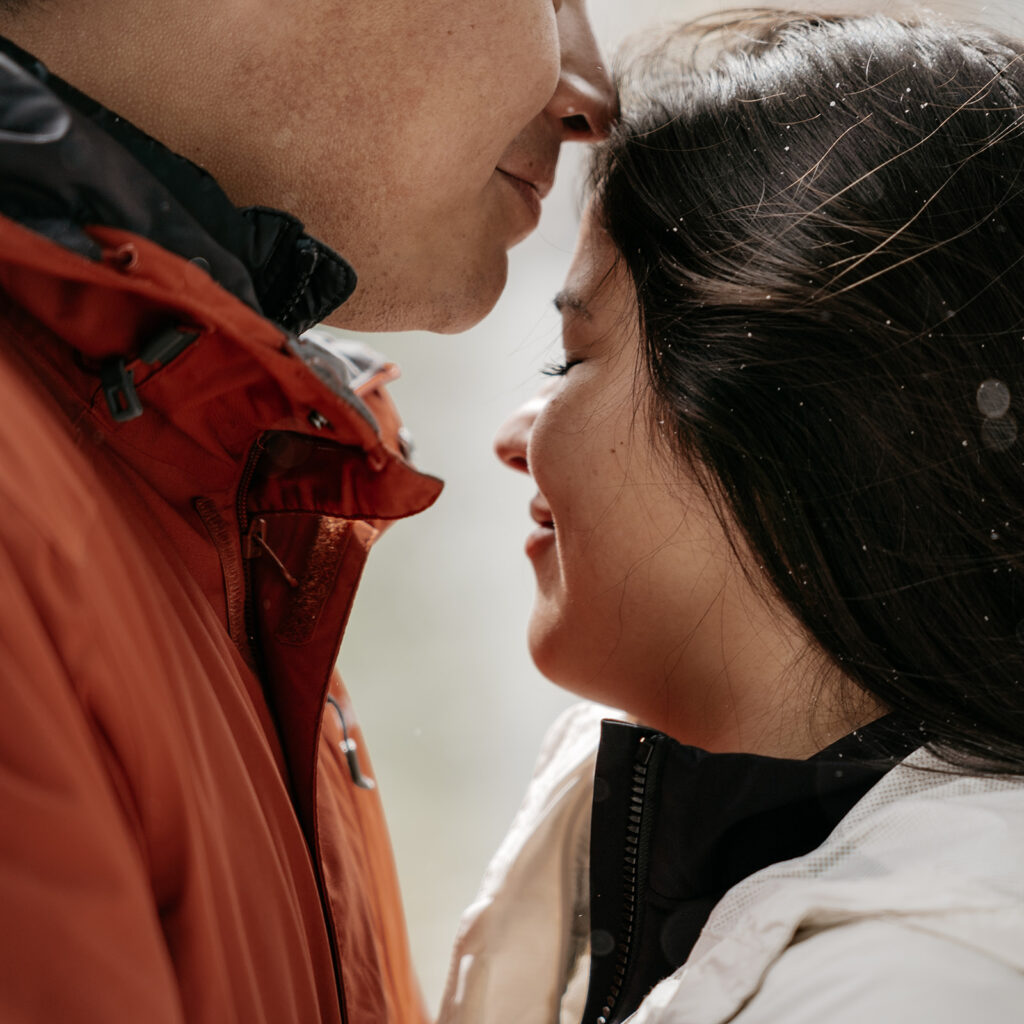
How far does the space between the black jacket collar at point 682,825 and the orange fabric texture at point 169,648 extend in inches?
8.3

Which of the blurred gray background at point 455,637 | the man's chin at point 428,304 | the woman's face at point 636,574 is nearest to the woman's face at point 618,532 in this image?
the woman's face at point 636,574

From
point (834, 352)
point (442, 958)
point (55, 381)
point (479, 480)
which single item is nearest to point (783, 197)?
point (834, 352)

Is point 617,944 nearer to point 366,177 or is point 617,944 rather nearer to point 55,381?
point 55,381

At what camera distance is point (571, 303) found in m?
0.94

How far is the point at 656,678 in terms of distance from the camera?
909 mm

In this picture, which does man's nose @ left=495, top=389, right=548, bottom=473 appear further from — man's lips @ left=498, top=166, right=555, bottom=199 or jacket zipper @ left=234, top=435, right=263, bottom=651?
jacket zipper @ left=234, top=435, right=263, bottom=651

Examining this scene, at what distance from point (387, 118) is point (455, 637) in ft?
5.00

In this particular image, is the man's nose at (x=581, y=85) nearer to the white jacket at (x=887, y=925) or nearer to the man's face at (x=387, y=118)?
the man's face at (x=387, y=118)

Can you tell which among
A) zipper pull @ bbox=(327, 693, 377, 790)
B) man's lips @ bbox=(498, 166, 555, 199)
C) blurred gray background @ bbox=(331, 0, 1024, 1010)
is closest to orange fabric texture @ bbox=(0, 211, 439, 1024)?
zipper pull @ bbox=(327, 693, 377, 790)

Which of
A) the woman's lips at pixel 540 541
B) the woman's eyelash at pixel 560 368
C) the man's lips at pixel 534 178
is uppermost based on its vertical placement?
the man's lips at pixel 534 178

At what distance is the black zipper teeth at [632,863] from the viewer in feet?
2.50

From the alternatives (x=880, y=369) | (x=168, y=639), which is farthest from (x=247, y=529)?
(x=880, y=369)

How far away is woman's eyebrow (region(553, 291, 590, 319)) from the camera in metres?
0.92

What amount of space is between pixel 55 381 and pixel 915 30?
31.9 inches
